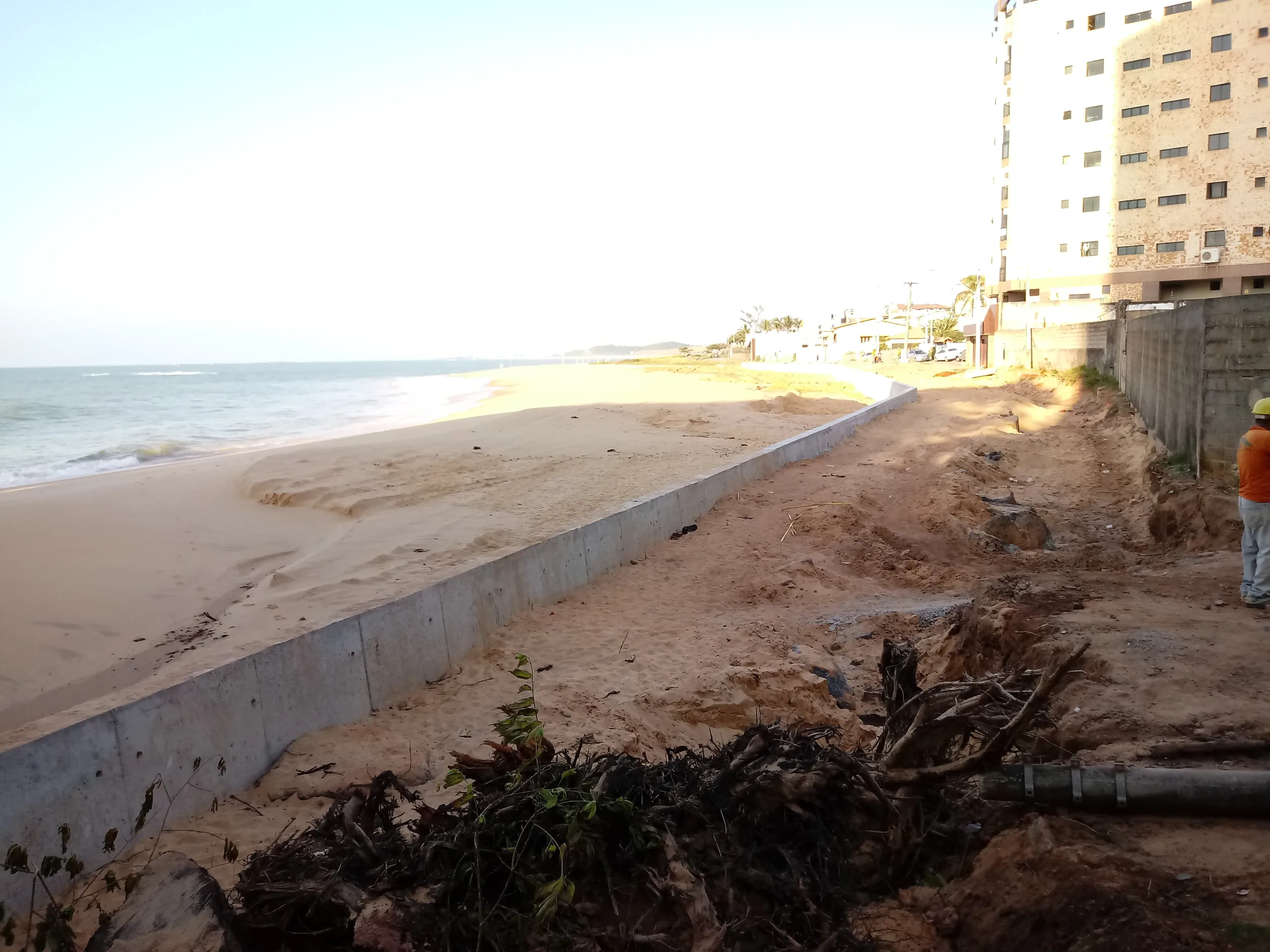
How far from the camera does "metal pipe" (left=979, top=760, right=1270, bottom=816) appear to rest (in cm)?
295

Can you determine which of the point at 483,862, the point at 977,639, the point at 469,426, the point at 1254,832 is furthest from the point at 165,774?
the point at 469,426

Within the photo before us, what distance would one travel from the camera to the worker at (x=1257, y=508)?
5.92 m

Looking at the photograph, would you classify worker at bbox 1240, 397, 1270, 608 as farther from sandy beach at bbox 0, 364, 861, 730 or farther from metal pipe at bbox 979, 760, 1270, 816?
sandy beach at bbox 0, 364, 861, 730

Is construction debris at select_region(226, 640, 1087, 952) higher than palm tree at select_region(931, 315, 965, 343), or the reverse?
palm tree at select_region(931, 315, 965, 343)

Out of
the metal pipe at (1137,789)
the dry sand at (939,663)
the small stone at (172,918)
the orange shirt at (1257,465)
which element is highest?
the orange shirt at (1257,465)

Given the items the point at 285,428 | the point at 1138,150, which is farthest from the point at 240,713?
the point at 1138,150

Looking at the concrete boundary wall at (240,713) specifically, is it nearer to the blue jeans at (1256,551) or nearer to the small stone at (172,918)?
the small stone at (172,918)

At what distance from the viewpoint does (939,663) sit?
6.60 meters

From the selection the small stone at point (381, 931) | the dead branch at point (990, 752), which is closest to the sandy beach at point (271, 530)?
the small stone at point (381, 931)

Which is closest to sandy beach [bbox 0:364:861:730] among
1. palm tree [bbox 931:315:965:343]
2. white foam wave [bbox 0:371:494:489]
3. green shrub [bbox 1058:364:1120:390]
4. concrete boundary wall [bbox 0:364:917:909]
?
concrete boundary wall [bbox 0:364:917:909]

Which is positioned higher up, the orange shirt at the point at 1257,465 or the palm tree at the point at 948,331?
the palm tree at the point at 948,331

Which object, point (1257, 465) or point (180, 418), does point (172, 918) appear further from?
point (180, 418)

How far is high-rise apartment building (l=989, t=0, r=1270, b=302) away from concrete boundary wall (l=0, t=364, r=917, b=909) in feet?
149

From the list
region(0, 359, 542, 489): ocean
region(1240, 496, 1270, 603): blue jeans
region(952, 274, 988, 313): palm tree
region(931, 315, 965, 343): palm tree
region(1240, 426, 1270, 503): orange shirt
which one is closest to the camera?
region(1240, 496, 1270, 603): blue jeans
